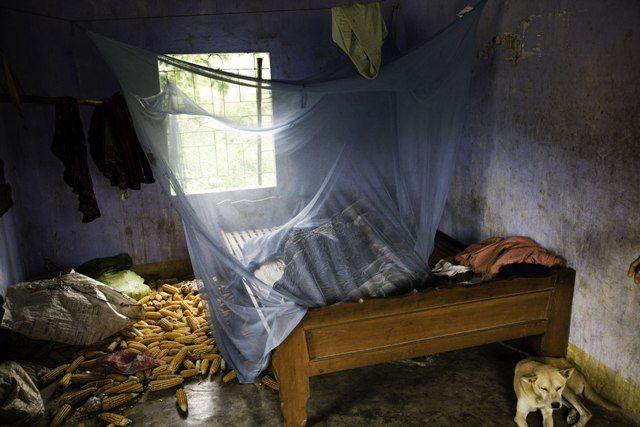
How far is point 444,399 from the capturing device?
116 inches

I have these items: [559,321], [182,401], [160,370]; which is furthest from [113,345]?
[559,321]

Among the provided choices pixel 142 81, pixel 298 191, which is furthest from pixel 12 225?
pixel 298 191

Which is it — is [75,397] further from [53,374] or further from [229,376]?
[229,376]

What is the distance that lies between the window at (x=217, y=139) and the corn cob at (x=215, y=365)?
1.31 m

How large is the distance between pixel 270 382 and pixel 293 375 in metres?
0.52

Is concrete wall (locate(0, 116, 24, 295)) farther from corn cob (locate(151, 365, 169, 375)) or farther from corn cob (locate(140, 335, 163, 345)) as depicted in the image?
corn cob (locate(151, 365, 169, 375))

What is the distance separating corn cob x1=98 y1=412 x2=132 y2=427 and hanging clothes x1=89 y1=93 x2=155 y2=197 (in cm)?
168

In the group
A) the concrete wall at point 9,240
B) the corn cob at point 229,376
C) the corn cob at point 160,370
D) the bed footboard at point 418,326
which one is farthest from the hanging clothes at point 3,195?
the bed footboard at point 418,326

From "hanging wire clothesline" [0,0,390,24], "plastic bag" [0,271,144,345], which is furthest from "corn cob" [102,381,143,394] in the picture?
"hanging wire clothesline" [0,0,390,24]

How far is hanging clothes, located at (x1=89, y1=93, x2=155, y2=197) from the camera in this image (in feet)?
11.6

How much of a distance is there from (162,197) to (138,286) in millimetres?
890

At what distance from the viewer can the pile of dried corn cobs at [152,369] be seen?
295cm

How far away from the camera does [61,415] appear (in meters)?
2.83

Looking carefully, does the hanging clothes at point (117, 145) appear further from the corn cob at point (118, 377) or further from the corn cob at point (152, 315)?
the corn cob at point (118, 377)
